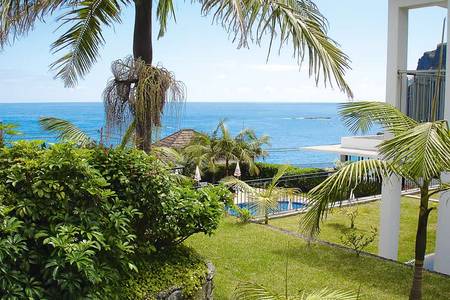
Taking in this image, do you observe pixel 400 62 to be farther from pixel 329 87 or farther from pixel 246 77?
pixel 246 77

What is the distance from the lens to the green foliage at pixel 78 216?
428 cm

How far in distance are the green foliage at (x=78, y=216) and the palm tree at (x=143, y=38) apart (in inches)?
59.2

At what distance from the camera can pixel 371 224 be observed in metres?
13.8

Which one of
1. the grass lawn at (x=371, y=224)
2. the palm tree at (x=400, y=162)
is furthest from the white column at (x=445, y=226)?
the palm tree at (x=400, y=162)

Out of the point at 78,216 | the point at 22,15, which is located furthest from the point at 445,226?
the point at 22,15

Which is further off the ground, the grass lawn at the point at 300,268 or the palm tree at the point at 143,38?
the palm tree at the point at 143,38

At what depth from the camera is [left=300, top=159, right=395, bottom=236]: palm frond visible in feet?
20.3

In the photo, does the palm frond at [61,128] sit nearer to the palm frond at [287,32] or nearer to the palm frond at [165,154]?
the palm frond at [165,154]

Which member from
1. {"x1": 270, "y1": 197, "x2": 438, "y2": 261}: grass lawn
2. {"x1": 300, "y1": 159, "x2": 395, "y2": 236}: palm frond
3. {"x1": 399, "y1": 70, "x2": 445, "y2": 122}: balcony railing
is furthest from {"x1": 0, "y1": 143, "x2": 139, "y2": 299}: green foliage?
{"x1": 270, "y1": 197, "x2": 438, "y2": 261}: grass lawn

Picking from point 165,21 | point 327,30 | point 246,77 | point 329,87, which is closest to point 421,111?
point 327,30

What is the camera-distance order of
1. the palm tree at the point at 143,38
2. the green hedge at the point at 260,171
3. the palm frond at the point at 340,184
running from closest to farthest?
the palm tree at the point at 143,38 → the palm frond at the point at 340,184 → the green hedge at the point at 260,171

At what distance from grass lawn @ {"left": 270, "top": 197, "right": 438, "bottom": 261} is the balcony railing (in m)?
3.24

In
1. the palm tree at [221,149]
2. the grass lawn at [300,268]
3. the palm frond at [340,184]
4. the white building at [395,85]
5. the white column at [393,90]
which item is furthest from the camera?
the palm tree at [221,149]

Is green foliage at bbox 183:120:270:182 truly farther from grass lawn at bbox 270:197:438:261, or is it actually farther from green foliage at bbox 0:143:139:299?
green foliage at bbox 0:143:139:299
